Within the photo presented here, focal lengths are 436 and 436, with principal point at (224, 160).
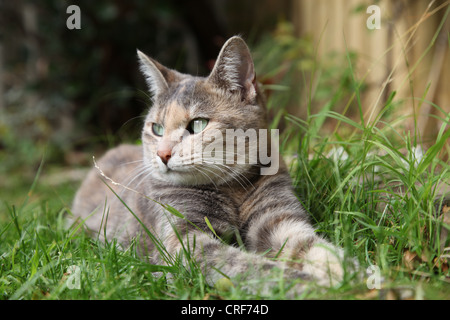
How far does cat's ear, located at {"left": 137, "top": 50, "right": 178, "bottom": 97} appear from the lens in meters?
2.25

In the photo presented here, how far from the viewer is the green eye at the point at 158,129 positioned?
2.16 m

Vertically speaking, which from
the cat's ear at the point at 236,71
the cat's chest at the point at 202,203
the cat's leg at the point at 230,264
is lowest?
the cat's leg at the point at 230,264

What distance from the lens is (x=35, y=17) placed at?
518cm

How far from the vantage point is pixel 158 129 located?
219 cm

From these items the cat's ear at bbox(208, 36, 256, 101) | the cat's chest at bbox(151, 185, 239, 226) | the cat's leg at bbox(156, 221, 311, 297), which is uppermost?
the cat's ear at bbox(208, 36, 256, 101)

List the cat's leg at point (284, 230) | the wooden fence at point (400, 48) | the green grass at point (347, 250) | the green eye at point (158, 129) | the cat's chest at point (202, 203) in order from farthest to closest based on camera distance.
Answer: the wooden fence at point (400, 48)
the green eye at point (158, 129)
the cat's chest at point (202, 203)
the cat's leg at point (284, 230)
the green grass at point (347, 250)

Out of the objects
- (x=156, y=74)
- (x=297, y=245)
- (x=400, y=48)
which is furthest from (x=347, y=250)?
(x=400, y=48)

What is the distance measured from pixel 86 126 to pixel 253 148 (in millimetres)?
3834

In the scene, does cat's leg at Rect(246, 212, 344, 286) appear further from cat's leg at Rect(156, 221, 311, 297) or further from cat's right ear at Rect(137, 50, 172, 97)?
cat's right ear at Rect(137, 50, 172, 97)

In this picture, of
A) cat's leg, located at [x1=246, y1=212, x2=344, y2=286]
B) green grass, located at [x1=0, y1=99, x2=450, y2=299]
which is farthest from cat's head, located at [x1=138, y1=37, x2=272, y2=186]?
green grass, located at [x1=0, y1=99, x2=450, y2=299]

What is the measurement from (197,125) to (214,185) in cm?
29

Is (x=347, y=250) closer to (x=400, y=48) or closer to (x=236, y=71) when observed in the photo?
(x=236, y=71)

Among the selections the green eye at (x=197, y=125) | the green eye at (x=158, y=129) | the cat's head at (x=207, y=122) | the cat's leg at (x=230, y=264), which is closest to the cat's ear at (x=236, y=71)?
the cat's head at (x=207, y=122)

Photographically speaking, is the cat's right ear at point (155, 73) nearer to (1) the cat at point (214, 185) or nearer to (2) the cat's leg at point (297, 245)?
(1) the cat at point (214, 185)
